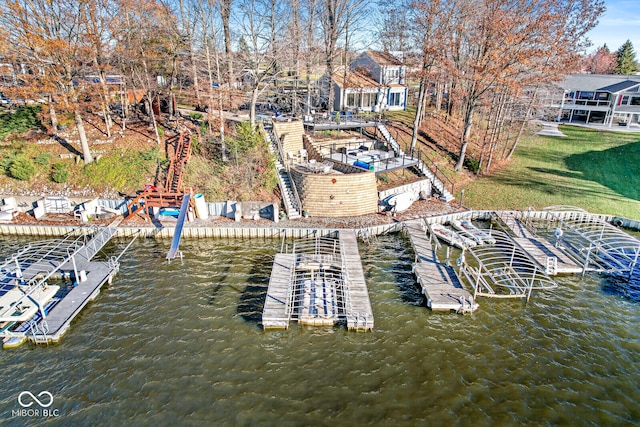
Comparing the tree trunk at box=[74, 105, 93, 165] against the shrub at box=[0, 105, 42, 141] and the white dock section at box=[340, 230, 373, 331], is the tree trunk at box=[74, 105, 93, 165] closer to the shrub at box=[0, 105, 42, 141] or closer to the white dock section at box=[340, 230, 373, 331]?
the shrub at box=[0, 105, 42, 141]

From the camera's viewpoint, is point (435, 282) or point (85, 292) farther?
point (435, 282)

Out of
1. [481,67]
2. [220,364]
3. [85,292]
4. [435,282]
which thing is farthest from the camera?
[481,67]

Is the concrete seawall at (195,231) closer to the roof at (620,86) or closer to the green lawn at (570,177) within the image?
the green lawn at (570,177)

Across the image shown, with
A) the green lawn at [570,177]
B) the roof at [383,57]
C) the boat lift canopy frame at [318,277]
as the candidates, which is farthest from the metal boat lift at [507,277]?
the roof at [383,57]

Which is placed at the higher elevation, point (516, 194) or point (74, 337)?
point (516, 194)

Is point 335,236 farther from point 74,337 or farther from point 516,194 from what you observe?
point 516,194

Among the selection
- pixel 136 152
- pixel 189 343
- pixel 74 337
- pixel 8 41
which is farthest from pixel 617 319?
pixel 8 41
